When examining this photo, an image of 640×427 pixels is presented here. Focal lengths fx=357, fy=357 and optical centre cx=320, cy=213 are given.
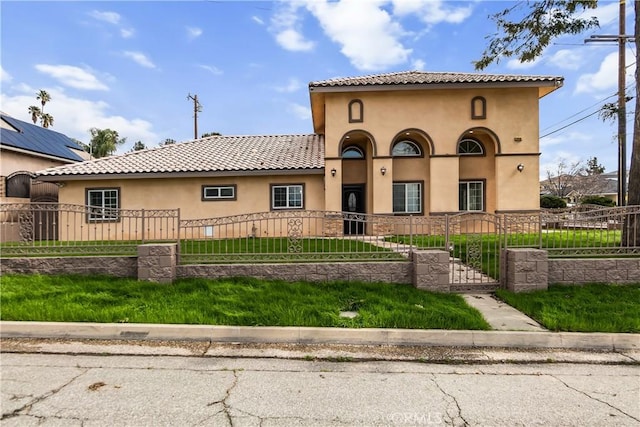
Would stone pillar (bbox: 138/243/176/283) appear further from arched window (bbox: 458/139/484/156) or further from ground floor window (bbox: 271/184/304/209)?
arched window (bbox: 458/139/484/156)

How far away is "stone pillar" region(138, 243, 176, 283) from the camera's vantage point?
6.98 metres

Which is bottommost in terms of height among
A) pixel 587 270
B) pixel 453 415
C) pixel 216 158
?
pixel 453 415

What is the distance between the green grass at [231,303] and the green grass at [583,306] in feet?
3.44

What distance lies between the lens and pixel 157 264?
6992mm

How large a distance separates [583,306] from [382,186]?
10104mm

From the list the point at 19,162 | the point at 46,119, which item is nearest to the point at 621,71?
the point at 19,162

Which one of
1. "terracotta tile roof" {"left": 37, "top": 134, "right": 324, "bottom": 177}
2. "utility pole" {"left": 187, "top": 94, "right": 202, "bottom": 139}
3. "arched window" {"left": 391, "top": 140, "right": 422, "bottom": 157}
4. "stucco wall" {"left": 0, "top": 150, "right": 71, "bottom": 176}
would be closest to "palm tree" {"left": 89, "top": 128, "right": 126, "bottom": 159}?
"utility pole" {"left": 187, "top": 94, "right": 202, "bottom": 139}

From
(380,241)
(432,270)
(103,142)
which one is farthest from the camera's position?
(103,142)

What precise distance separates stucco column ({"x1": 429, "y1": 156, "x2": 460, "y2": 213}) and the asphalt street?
37.1ft

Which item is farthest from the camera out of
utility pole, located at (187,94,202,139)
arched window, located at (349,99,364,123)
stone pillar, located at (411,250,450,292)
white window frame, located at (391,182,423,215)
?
utility pole, located at (187,94,202,139)

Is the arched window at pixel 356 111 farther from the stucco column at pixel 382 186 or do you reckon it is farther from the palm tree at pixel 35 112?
the palm tree at pixel 35 112

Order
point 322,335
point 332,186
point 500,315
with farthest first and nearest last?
point 332,186
point 500,315
point 322,335

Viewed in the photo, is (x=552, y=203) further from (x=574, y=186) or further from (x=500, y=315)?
(x=500, y=315)

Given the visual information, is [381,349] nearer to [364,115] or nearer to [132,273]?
[132,273]
